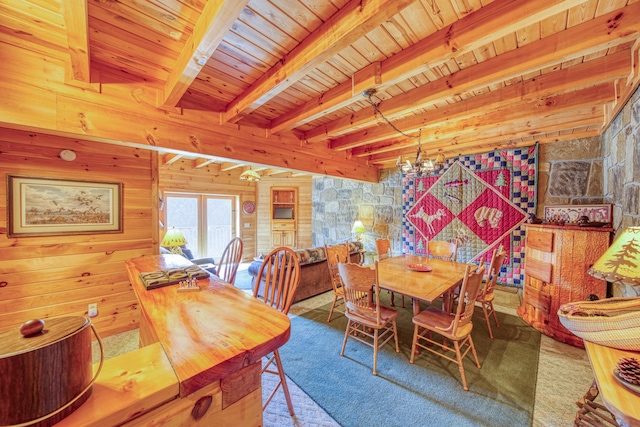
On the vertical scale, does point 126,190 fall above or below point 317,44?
below

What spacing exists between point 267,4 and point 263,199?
5783mm

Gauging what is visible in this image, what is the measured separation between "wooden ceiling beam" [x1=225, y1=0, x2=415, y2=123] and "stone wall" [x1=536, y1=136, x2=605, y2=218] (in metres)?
3.66

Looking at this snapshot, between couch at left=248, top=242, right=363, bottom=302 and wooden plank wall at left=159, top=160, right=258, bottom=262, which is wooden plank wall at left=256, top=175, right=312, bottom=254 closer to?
wooden plank wall at left=159, top=160, right=258, bottom=262

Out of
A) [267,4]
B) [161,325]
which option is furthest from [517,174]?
[161,325]

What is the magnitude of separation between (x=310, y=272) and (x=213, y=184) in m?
3.90

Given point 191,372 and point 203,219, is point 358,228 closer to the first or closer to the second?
point 203,219

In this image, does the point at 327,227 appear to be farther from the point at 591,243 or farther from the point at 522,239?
the point at 591,243

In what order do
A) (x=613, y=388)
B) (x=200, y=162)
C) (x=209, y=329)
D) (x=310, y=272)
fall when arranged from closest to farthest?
(x=613, y=388), (x=209, y=329), (x=310, y=272), (x=200, y=162)

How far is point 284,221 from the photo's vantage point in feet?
22.2

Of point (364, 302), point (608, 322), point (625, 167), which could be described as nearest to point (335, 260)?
point (364, 302)

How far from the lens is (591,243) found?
2.37 m

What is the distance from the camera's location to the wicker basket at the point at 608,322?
1.07 metres

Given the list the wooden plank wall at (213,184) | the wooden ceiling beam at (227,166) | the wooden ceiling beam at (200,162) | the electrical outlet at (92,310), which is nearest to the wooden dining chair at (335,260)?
the electrical outlet at (92,310)

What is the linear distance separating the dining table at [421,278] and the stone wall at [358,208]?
1979 mm
